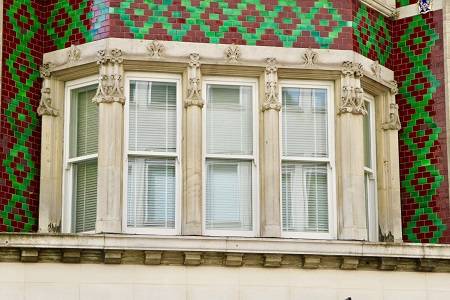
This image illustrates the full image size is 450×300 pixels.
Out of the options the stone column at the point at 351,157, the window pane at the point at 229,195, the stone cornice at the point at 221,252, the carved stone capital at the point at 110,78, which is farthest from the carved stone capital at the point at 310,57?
the stone cornice at the point at 221,252

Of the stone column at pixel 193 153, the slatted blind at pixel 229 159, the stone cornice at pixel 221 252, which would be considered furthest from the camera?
the slatted blind at pixel 229 159

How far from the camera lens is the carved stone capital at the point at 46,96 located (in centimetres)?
2125

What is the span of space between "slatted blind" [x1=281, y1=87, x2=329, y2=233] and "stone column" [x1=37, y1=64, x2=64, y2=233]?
3.48 metres

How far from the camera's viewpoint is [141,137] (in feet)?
69.0

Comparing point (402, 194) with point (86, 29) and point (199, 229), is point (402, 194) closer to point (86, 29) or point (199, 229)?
point (199, 229)

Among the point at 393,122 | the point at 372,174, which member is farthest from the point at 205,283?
the point at 393,122

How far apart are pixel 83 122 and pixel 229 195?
101 inches

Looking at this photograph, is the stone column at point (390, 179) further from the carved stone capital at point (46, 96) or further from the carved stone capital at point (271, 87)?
the carved stone capital at point (46, 96)

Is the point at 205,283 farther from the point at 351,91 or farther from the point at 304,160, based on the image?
the point at 351,91

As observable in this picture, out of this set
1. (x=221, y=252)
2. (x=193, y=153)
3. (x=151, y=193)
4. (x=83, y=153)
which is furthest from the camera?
(x=83, y=153)

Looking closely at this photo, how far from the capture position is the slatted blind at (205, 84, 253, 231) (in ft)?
68.7

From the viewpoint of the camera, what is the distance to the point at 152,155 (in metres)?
21.0

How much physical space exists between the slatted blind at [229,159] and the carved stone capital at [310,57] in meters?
0.97

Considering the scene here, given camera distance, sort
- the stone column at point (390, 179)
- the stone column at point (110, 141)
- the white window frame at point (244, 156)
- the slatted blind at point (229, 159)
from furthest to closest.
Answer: the stone column at point (390, 179) < the slatted blind at point (229, 159) < the white window frame at point (244, 156) < the stone column at point (110, 141)
